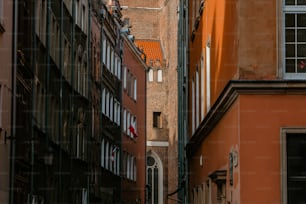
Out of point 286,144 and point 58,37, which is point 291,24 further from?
point 58,37

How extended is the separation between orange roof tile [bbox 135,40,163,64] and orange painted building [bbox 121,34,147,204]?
14186mm

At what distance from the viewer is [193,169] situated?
25531mm

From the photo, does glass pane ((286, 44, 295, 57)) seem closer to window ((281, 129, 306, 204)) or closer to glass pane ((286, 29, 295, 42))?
glass pane ((286, 29, 295, 42))

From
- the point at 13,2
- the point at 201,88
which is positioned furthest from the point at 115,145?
the point at 13,2

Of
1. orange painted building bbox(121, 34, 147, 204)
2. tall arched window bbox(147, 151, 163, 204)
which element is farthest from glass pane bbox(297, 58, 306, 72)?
tall arched window bbox(147, 151, 163, 204)

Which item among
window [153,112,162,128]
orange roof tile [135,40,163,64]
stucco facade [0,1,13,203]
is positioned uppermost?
orange roof tile [135,40,163,64]

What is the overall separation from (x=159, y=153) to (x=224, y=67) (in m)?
50.1

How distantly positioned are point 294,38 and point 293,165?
1.84m

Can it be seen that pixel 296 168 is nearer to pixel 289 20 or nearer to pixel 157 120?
pixel 289 20

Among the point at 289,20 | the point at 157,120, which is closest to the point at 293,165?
the point at 289,20

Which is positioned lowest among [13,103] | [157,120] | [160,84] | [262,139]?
[262,139]

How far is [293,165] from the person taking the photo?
13461mm

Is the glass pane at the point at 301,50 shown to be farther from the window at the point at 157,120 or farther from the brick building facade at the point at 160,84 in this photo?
the window at the point at 157,120

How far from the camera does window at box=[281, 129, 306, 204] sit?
1334 cm
